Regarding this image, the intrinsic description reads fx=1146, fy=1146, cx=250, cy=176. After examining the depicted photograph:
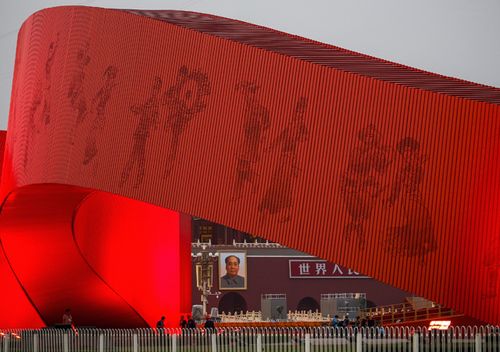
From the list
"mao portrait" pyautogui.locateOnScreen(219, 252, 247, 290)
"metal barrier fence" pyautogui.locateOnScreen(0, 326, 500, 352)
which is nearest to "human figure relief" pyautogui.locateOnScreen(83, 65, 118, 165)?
"metal barrier fence" pyautogui.locateOnScreen(0, 326, 500, 352)

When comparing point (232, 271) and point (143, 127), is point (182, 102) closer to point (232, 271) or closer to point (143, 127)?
point (143, 127)

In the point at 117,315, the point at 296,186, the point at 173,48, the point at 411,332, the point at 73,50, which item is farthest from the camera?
the point at 117,315

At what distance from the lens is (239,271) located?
47.1 meters

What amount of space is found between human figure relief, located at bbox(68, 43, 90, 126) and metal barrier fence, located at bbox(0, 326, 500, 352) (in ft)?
15.0

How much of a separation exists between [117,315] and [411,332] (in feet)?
29.1

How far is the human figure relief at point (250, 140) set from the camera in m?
19.9

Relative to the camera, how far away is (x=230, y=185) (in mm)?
20000

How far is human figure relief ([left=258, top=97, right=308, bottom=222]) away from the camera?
1950 centimetres

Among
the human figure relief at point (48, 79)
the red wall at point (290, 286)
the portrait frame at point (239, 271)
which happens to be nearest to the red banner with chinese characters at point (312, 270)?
the red wall at point (290, 286)

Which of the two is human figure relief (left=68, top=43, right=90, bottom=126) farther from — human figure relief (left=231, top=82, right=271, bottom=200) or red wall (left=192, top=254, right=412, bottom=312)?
red wall (left=192, top=254, right=412, bottom=312)

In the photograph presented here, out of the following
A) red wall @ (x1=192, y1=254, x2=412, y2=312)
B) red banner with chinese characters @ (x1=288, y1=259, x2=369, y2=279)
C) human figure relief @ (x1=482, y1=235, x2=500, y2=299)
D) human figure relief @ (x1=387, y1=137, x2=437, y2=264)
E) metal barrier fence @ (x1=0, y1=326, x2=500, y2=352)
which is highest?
human figure relief @ (x1=387, y1=137, x2=437, y2=264)

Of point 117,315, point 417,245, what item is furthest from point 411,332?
point 117,315

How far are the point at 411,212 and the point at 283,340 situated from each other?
3.11 metres

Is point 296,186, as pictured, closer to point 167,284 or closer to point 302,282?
point 167,284
